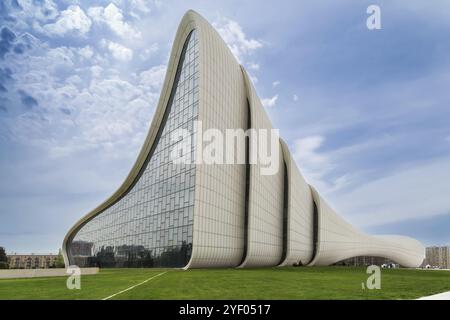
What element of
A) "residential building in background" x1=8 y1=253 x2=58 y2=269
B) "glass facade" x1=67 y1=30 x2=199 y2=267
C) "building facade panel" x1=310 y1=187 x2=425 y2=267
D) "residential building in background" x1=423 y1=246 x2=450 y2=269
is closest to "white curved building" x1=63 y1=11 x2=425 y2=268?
"glass facade" x1=67 y1=30 x2=199 y2=267

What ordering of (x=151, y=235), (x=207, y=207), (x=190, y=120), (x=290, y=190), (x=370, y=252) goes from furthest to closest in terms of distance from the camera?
(x=370, y=252), (x=290, y=190), (x=151, y=235), (x=190, y=120), (x=207, y=207)

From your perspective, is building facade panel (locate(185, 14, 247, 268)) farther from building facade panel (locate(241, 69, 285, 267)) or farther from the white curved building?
building facade panel (locate(241, 69, 285, 267))

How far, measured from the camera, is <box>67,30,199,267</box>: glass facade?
112 feet

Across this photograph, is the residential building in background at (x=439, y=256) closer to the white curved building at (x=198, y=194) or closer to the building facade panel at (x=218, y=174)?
the white curved building at (x=198, y=194)

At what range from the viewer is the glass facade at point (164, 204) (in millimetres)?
34188

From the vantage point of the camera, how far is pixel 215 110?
120ft

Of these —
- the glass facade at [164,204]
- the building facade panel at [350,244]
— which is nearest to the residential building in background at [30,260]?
the building facade panel at [350,244]

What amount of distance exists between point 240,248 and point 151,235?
8.77 m

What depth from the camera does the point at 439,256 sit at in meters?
187

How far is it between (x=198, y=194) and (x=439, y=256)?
7433 inches
